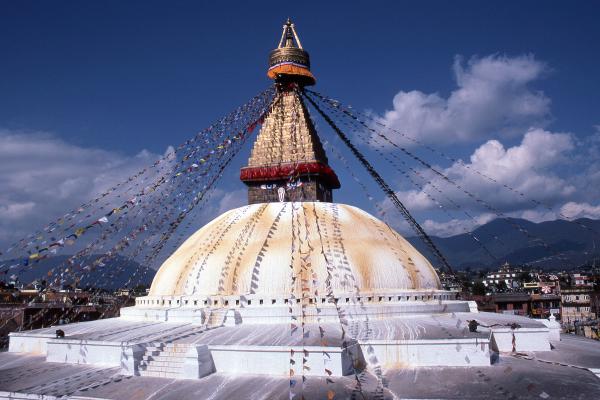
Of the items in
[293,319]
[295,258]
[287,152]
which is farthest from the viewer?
[287,152]

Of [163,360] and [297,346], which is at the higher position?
[297,346]

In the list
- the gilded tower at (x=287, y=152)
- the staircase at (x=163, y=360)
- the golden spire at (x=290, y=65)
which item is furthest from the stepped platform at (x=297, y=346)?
the golden spire at (x=290, y=65)

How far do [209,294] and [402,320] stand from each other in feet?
16.3

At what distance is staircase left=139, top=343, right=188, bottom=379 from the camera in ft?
34.4

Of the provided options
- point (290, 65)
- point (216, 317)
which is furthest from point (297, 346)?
point (290, 65)

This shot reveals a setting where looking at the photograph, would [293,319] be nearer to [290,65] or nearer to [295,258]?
[295,258]

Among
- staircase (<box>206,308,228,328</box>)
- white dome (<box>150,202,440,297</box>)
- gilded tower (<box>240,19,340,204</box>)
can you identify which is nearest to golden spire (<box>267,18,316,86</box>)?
gilded tower (<box>240,19,340,204</box>)

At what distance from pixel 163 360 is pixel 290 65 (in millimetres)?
10878

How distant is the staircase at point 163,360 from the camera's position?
10492 millimetres

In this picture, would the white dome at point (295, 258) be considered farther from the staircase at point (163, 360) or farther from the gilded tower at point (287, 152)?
the staircase at point (163, 360)

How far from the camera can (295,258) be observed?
12.9 m

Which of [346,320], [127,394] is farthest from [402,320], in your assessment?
[127,394]

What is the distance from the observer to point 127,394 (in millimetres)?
9531

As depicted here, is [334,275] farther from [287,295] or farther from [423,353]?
[423,353]
